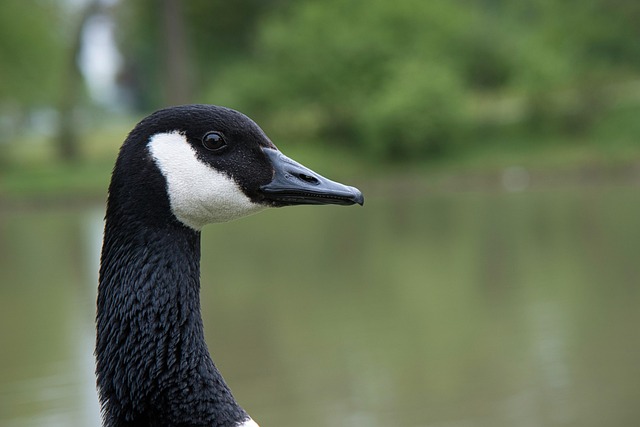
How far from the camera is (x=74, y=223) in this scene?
19031 millimetres

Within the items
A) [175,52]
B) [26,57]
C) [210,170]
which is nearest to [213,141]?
[210,170]

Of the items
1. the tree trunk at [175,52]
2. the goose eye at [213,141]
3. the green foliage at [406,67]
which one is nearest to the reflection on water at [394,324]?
the goose eye at [213,141]

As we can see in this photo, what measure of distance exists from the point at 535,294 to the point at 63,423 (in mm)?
4973

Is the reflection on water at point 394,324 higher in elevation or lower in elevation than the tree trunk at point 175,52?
lower

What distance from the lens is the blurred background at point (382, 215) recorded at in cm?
653

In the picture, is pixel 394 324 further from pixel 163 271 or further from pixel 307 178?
pixel 163 271

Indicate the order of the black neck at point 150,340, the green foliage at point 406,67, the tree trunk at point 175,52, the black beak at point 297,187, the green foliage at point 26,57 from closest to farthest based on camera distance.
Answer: the black neck at point 150,340
the black beak at point 297,187
the green foliage at point 406,67
the green foliage at point 26,57
the tree trunk at point 175,52

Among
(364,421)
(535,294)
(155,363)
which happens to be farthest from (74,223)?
(155,363)

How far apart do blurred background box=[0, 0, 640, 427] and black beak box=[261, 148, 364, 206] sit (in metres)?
3.43

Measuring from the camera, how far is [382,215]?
17.3 meters

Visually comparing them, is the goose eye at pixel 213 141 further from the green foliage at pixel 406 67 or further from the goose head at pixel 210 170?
the green foliage at pixel 406 67

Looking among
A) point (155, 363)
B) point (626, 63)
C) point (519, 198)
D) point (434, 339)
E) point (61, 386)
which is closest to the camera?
point (155, 363)

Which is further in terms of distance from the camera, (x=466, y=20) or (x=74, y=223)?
(x=466, y=20)

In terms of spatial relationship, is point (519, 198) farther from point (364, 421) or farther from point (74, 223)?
point (364, 421)
